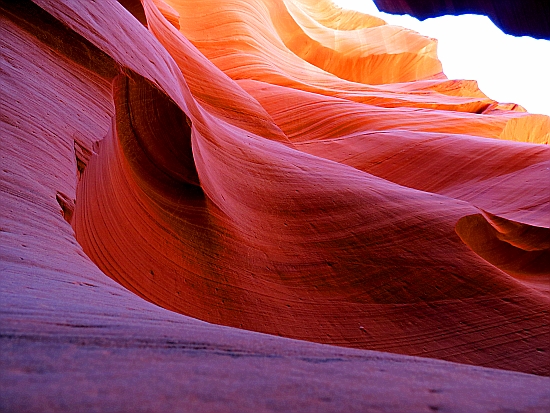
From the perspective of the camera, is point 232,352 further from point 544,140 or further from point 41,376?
point 544,140

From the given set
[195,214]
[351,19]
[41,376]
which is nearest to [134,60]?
[195,214]

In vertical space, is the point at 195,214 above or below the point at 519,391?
below

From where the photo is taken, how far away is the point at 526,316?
4531 mm

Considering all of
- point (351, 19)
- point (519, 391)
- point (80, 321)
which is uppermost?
point (351, 19)

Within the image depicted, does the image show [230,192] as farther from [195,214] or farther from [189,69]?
[189,69]

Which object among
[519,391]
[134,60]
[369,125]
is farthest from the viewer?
[369,125]

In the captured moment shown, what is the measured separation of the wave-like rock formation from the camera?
3.72 ft

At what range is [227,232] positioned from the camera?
4277mm

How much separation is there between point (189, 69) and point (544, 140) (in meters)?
8.57

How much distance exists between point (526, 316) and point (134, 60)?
13.2ft

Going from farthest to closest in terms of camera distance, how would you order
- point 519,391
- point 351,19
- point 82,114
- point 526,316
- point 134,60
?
point 351,19
point 526,316
point 134,60
point 82,114
point 519,391

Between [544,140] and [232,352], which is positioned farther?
[544,140]

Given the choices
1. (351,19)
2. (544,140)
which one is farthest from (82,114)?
(351,19)

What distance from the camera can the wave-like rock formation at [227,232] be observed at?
1135 mm
